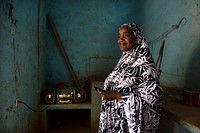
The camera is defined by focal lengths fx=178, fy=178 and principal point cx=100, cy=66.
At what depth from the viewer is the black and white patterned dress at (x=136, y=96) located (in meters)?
1.17

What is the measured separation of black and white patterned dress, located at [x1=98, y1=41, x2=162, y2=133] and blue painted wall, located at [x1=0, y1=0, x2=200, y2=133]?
0.62 m

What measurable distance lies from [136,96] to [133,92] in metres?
0.05

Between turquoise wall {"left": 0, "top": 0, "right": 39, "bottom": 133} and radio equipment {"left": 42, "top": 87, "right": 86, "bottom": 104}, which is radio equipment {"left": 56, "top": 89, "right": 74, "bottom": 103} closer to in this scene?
radio equipment {"left": 42, "top": 87, "right": 86, "bottom": 104}

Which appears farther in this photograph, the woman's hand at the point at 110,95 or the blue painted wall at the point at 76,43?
the blue painted wall at the point at 76,43

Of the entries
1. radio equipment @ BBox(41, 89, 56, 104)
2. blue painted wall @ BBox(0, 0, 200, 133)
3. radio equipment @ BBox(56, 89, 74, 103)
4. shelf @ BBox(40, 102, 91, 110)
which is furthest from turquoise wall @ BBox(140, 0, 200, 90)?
radio equipment @ BBox(41, 89, 56, 104)

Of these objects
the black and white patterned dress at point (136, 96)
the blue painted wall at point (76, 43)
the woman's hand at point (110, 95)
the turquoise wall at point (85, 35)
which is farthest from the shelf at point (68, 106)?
the woman's hand at point (110, 95)

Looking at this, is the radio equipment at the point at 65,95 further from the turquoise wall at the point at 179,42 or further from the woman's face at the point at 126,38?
the woman's face at the point at 126,38

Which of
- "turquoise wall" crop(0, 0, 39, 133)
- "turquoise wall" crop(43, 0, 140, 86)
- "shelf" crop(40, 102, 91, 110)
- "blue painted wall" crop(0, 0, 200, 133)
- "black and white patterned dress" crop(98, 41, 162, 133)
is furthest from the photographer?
"turquoise wall" crop(43, 0, 140, 86)

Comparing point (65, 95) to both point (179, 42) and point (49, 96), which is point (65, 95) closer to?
point (49, 96)

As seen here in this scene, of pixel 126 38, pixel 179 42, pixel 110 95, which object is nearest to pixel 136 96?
pixel 110 95

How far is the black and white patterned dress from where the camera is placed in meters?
1.17

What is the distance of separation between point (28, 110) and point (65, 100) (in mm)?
640

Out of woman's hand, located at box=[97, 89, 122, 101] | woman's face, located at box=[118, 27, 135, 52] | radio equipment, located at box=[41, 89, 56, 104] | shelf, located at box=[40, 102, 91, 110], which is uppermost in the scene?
woman's face, located at box=[118, 27, 135, 52]

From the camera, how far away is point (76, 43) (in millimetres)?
3020
